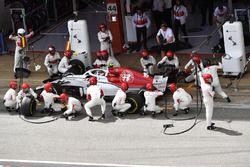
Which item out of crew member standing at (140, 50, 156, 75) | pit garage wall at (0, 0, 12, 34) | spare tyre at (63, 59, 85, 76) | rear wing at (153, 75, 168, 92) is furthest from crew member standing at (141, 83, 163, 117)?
pit garage wall at (0, 0, 12, 34)

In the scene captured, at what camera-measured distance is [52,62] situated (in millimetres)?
24188

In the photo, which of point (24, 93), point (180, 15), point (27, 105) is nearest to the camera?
point (27, 105)

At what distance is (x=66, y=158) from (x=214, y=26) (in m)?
12.8

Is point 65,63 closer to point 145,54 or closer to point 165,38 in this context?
point 145,54

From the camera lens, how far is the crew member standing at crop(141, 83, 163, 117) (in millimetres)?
19931

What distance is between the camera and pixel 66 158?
57.7 ft

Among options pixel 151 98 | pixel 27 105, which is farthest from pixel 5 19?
pixel 151 98

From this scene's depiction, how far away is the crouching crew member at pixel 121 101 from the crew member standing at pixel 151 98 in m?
0.57

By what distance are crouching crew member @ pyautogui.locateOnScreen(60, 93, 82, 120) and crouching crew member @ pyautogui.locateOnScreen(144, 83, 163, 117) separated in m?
2.09

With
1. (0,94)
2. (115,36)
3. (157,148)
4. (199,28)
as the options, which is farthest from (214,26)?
(157,148)

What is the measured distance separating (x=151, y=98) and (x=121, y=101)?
893mm

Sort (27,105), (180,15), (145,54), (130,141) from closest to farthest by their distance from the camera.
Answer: (130,141) < (27,105) < (145,54) < (180,15)

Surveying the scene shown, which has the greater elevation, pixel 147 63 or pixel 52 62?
pixel 52 62

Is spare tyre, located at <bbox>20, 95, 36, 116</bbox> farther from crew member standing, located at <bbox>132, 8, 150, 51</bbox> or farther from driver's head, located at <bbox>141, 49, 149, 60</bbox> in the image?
crew member standing, located at <bbox>132, 8, 150, 51</bbox>
